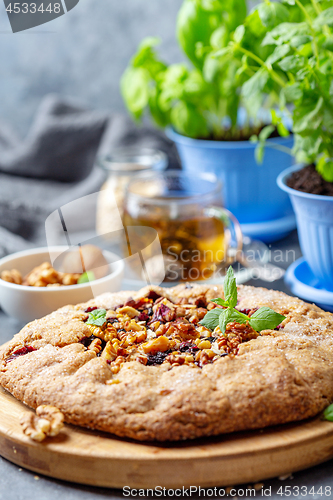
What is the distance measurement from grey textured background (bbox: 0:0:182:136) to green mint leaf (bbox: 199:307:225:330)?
265 cm

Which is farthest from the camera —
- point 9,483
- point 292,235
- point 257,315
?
point 292,235

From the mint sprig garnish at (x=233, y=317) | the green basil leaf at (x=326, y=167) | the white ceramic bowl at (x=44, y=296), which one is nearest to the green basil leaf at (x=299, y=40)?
the green basil leaf at (x=326, y=167)

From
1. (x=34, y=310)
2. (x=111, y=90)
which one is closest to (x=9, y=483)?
(x=34, y=310)

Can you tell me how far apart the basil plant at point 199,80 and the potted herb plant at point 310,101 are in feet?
1.18

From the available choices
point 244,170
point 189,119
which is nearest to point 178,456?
point 244,170

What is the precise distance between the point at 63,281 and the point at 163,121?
1.17 meters

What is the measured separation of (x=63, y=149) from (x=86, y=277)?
1.45 metres

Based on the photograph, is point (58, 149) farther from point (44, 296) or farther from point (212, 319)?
point (212, 319)

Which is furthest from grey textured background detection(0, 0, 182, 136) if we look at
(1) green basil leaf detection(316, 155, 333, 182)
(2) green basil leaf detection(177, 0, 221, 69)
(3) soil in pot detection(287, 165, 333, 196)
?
(1) green basil leaf detection(316, 155, 333, 182)

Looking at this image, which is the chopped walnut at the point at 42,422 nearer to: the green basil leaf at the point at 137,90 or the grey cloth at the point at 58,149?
the green basil leaf at the point at 137,90

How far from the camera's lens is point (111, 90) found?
3.71 metres

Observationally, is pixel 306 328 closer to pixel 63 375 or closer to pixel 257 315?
pixel 257 315

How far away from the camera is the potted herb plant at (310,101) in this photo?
158 centimetres

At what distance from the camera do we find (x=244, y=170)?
2383mm
